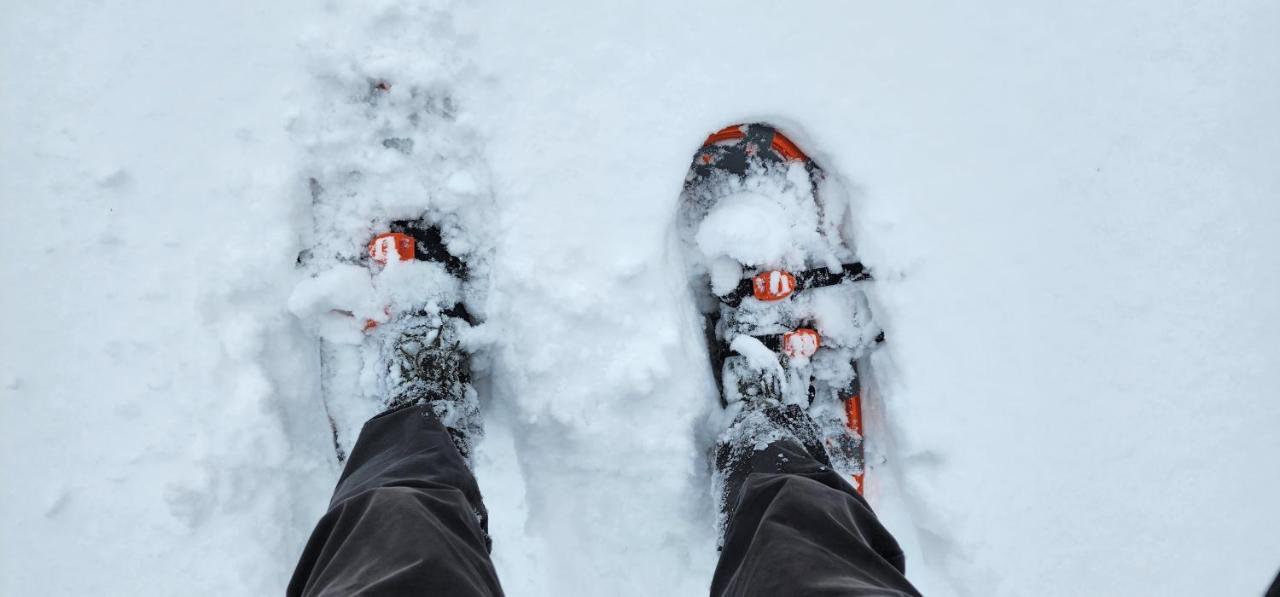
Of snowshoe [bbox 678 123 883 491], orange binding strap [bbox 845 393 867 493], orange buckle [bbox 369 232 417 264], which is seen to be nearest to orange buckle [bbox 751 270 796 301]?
snowshoe [bbox 678 123 883 491]

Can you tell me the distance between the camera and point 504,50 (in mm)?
1867

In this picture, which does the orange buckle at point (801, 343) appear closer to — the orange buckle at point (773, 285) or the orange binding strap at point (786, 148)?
the orange buckle at point (773, 285)

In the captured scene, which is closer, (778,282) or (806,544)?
(806,544)

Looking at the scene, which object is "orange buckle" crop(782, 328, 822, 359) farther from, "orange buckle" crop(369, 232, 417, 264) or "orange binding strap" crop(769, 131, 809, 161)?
"orange buckle" crop(369, 232, 417, 264)

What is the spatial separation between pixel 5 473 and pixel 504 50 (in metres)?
1.59

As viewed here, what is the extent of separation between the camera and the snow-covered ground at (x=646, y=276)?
1.78 m

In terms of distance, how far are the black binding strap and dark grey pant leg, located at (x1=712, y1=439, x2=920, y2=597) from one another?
2.21 feet

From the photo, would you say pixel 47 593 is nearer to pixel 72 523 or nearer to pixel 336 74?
pixel 72 523

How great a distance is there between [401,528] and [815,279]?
53.4 inches

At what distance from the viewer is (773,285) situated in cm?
207

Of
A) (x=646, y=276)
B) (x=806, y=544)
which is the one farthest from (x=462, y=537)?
(x=646, y=276)

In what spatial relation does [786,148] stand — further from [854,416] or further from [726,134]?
[854,416]

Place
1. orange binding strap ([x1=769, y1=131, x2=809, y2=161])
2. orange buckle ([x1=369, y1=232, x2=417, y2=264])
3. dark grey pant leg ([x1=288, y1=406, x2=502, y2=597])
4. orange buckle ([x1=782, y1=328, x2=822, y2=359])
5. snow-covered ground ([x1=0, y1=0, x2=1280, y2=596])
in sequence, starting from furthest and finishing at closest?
1. orange buckle ([x1=782, y1=328, x2=822, y2=359])
2. orange binding strap ([x1=769, y1=131, x2=809, y2=161])
3. orange buckle ([x1=369, y1=232, x2=417, y2=264])
4. snow-covered ground ([x1=0, y1=0, x2=1280, y2=596])
5. dark grey pant leg ([x1=288, y1=406, x2=502, y2=597])

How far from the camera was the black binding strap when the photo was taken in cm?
206
